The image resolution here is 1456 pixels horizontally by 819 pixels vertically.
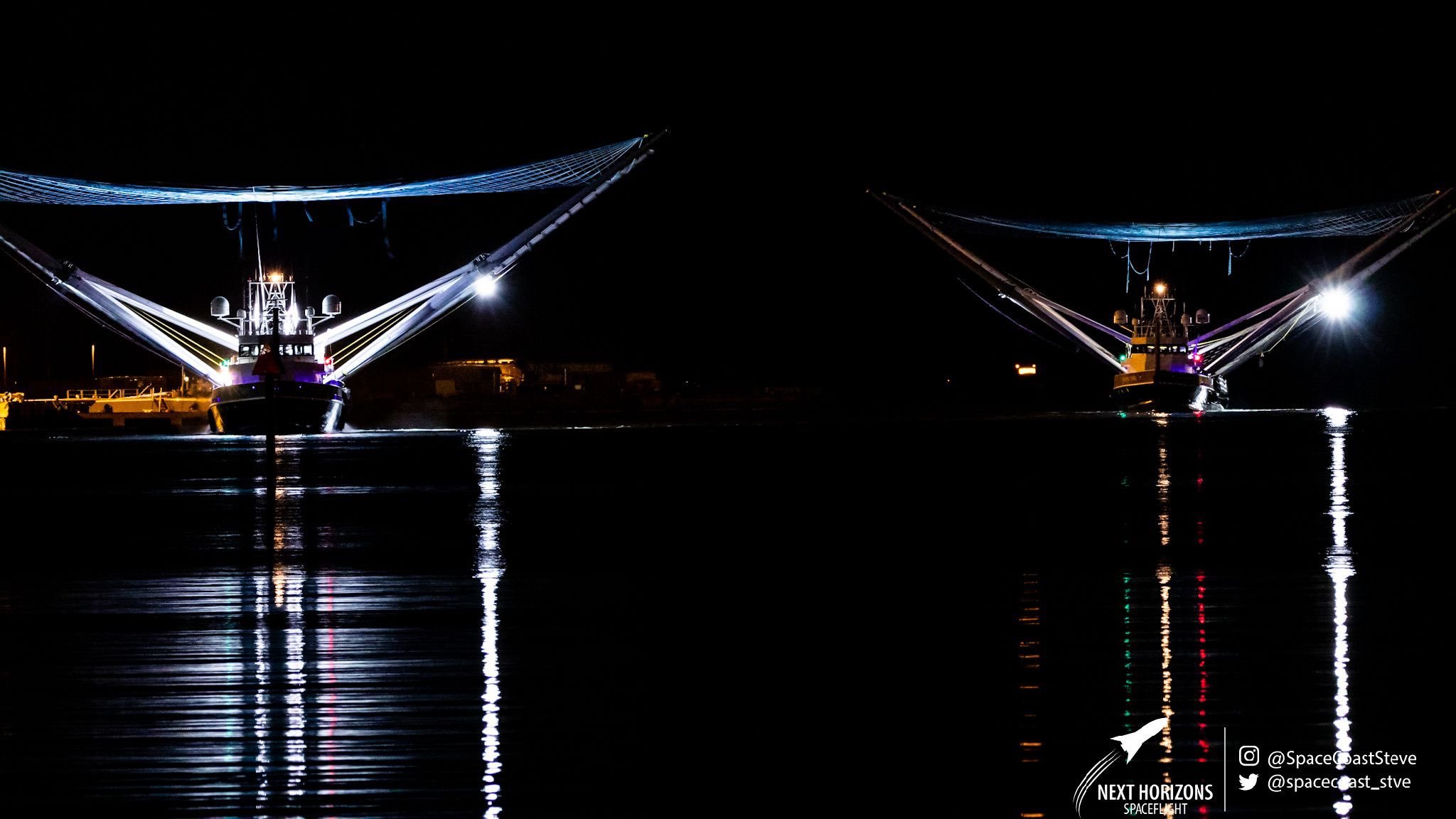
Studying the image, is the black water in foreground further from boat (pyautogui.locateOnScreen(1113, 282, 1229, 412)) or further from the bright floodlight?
the bright floodlight

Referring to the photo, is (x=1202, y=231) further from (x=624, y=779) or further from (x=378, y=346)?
(x=624, y=779)

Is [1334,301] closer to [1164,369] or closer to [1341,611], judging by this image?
[1164,369]

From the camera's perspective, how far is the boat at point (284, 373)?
176ft

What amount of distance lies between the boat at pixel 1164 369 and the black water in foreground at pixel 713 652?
6115 centimetres

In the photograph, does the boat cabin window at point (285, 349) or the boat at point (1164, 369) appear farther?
the boat at point (1164, 369)

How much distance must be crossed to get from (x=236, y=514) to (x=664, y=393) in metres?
99.3

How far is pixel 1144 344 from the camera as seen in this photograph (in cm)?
8219

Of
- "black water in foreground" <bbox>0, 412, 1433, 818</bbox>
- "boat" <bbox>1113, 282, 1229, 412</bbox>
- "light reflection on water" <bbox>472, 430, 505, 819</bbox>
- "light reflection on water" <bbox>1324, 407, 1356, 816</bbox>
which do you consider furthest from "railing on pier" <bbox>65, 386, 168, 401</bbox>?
"light reflection on water" <bbox>1324, 407, 1356, 816</bbox>

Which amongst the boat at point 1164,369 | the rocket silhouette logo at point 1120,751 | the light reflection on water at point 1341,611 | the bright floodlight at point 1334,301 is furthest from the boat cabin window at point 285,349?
the rocket silhouette logo at point 1120,751

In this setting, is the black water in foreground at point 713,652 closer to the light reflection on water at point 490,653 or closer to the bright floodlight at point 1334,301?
the light reflection on water at point 490,653

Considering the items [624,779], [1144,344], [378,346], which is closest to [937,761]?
→ [624,779]

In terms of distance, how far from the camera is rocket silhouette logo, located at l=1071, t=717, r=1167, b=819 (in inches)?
213

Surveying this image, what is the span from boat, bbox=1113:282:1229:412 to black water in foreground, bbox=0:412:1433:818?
61146 mm

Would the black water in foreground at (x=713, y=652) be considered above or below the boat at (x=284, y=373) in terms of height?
below
